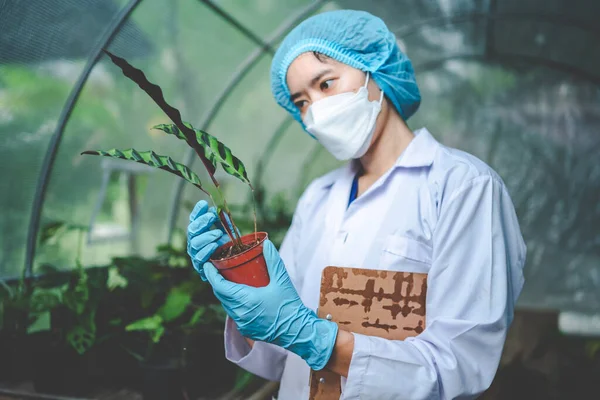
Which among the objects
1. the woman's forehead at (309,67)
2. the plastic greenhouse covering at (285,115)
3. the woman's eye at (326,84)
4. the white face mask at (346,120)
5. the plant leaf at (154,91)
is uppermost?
the plastic greenhouse covering at (285,115)

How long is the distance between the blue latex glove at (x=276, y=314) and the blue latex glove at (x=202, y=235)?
0.19 feet

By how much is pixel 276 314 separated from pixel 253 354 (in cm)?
53

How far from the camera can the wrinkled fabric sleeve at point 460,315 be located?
1274mm

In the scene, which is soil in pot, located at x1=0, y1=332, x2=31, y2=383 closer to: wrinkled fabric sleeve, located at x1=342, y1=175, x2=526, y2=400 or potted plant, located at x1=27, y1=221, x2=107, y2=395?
potted plant, located at x1=27, y1=221, x2=107, y2=395

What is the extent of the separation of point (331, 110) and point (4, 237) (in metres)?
2.34

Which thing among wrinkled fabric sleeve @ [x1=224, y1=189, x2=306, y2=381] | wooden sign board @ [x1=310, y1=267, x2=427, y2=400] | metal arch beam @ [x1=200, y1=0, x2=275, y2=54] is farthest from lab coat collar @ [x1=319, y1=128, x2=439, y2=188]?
metal arch beam @ [x1=200, y1=0, x2=275, y2=54]

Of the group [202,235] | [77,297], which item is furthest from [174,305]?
[202,235]

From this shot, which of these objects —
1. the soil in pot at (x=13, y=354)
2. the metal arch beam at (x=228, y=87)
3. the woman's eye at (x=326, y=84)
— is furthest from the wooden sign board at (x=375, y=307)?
the metal arch beam at (x=228, y=87)

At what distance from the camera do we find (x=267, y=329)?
1.30 meters

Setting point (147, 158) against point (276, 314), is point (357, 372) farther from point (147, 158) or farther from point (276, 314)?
point (147, 158)

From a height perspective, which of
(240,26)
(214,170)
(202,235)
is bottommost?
(202,235)

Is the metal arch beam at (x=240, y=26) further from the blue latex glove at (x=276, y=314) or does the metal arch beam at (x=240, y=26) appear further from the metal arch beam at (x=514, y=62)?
the blue latex glove at (x=276, y=314)

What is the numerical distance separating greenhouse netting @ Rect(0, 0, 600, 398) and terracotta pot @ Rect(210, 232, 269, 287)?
2080mm

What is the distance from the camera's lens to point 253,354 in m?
1.75
